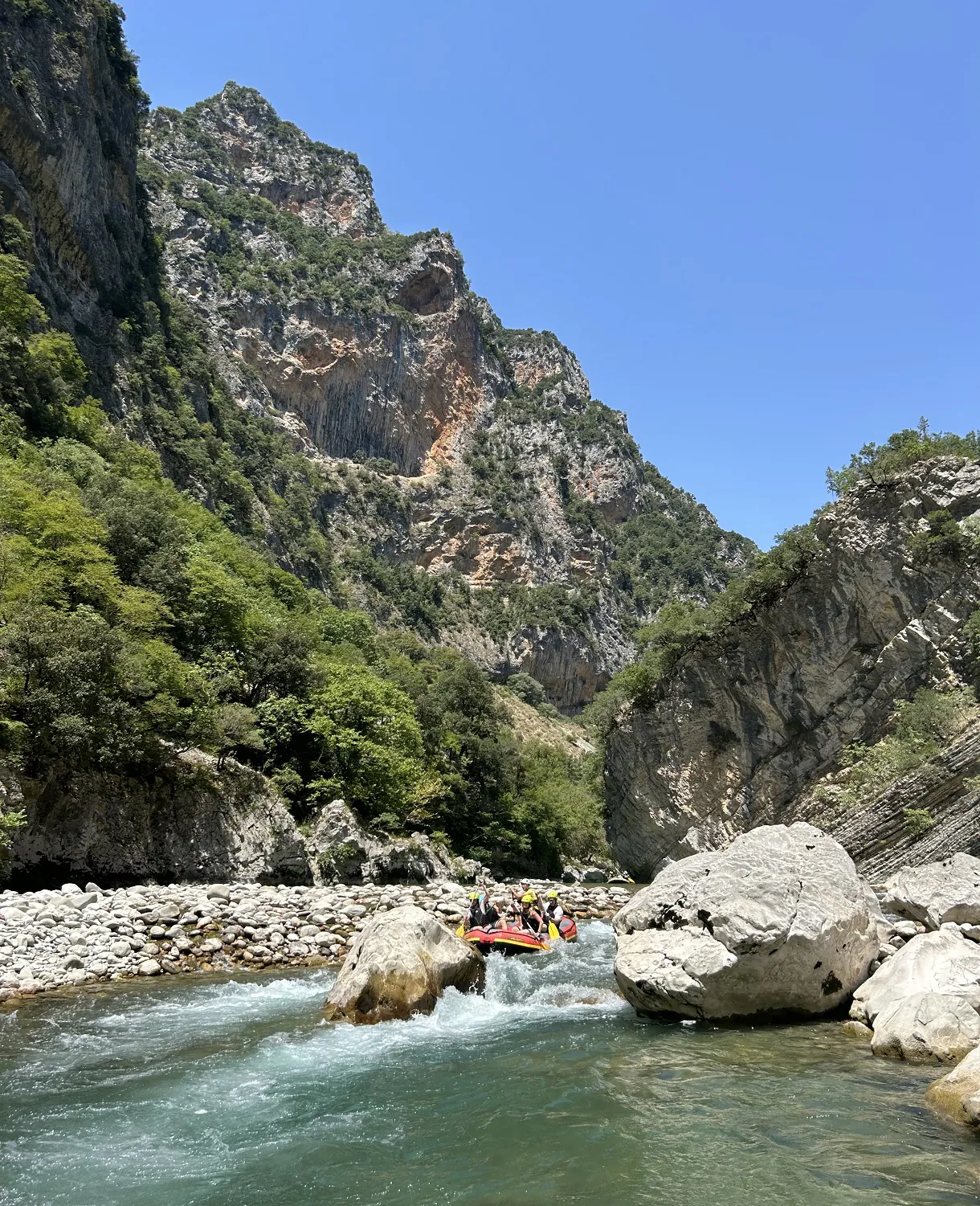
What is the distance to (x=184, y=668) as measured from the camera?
2289 cm

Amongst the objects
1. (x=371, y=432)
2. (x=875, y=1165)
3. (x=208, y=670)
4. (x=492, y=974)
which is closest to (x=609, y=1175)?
(x=875, y=1165)

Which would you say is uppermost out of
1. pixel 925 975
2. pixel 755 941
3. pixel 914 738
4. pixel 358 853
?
pixel 914 738

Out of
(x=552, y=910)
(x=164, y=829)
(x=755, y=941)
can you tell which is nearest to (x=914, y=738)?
(x=552, y=910)

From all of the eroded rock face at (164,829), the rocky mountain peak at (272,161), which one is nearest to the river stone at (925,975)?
the eroded rock face at (164,829)

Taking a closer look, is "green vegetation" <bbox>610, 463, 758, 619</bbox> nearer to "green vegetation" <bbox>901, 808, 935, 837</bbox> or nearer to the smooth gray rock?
"green vegetation" <bbox>901, 808, 935, 837</bbox>

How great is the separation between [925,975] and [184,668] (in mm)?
19975

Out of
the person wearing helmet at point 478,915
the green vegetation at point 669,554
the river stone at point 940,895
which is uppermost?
the green vegetation at point 669,554

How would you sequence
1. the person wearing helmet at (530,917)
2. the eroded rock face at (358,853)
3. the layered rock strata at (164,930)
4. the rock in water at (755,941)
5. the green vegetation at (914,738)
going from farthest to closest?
the eroded rock face at (358,853), the green vegetation at (914,738), the person wearing helmet at (530,917), the layered rock strata at (164,930), the rock in water at (755,941)

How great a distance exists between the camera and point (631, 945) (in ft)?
35.8

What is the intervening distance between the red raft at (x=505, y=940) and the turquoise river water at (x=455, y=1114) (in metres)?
4.04

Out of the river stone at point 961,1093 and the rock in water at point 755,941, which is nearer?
the river stone at point 961,1093

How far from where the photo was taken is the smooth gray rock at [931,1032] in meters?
7.95

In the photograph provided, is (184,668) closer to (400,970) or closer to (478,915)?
(478,915)

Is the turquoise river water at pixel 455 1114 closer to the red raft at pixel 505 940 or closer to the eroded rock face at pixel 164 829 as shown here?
the red raft at pixel 505 940
